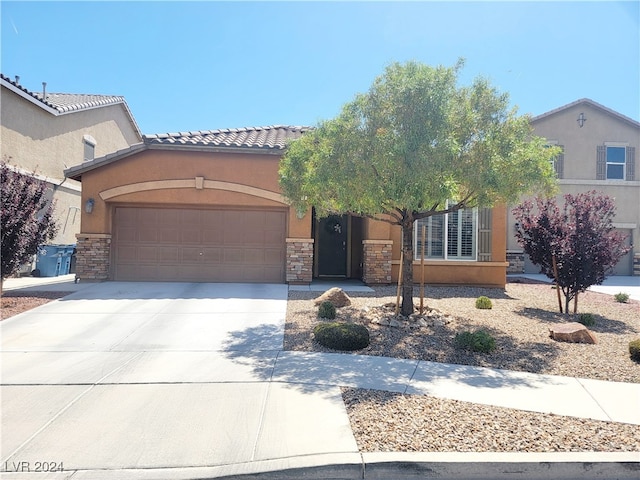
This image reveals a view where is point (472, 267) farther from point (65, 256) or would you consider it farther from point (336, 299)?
point (65, 256)

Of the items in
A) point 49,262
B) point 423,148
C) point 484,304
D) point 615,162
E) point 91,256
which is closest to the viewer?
point 423,148

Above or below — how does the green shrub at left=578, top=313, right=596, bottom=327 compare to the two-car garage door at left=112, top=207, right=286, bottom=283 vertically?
below

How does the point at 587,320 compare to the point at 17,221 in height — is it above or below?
below

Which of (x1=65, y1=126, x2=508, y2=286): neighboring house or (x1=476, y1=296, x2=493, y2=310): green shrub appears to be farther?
(x1=65, y1=126, x2=508, y2=286): neighboring house

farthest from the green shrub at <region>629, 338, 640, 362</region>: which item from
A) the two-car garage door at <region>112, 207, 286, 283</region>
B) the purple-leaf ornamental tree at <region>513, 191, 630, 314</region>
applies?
the two-car garage door at <region>112, 207, 286, 283</region>

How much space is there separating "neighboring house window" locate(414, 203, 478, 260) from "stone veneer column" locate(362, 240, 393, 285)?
100cm

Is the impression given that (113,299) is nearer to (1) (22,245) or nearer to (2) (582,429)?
(1) (22,245)

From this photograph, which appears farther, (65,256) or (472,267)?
(65,256)

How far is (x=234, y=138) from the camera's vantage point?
13383 millimetres

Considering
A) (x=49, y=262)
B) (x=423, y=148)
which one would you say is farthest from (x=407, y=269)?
(x=49, y=262)

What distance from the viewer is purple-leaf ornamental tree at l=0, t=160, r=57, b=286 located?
29.2ft

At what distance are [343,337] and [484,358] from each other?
210cm

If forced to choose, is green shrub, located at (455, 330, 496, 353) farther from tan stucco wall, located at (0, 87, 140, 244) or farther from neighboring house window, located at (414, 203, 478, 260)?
tan stucco wall, located at (0, 87, 140, 244)

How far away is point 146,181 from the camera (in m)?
12.2
